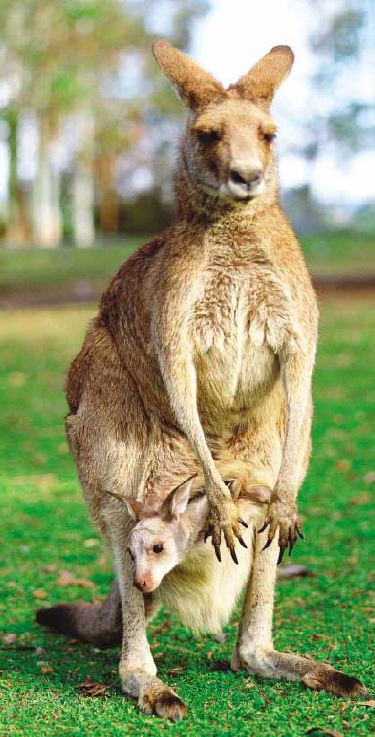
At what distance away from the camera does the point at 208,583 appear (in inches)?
132

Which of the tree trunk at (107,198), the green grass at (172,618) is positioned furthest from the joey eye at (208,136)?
the tree trunk at (107,198)

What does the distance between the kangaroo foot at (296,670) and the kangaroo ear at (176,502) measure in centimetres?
53

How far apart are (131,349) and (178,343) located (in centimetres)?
34

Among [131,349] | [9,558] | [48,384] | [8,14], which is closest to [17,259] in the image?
[8,14]

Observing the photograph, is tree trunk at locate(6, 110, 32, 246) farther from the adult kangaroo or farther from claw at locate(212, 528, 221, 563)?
claw at locate(212, 528, 221, 563)

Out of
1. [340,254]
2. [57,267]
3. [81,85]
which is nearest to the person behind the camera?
[81,85]

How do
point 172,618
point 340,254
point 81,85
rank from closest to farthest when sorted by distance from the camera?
1. point 172,618
2. point 81,85
3. point 340,254

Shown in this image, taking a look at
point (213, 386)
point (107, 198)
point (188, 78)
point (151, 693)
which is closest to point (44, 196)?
point (107, 198)

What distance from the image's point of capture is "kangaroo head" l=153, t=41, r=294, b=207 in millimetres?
2957

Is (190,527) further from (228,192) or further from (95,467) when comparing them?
(228,192)

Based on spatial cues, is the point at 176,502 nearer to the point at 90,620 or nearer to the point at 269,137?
the point at 90,620

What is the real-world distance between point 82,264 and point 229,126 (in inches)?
787

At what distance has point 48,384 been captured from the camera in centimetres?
998

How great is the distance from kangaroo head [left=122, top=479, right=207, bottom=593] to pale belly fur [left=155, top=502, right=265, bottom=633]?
0.31 ft
